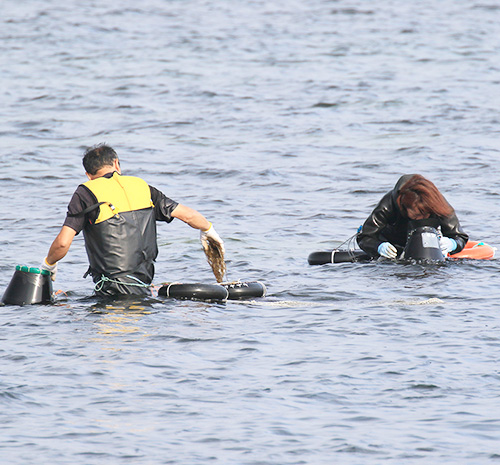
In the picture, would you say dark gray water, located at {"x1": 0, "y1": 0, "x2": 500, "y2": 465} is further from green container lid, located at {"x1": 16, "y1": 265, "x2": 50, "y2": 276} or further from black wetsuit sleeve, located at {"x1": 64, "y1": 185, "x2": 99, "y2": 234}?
black wetsuit sleeve, located at {"x1": 64, "y1": 185, "x2": 99, "y2": 234}

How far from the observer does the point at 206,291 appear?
1038 cm

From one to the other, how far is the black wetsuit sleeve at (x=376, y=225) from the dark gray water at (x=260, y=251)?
0.33 meters

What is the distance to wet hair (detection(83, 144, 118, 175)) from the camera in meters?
9.97

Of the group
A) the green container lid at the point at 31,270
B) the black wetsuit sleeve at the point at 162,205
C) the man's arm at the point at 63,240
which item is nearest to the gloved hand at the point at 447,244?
the black wetsuit sleeve at the point at 162,205

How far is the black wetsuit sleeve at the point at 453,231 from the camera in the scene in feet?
39.3

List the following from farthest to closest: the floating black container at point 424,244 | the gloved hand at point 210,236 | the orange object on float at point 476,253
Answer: the orange object on float at point 476,253 < the floating black container at point 424,244 < the gloved hand at point 210,236

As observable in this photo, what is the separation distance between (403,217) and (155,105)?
16.1 m

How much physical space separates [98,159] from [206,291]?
188 cm

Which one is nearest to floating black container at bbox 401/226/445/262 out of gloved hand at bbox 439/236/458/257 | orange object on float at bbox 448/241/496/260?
gloved hand at bbox 439/236/458/257

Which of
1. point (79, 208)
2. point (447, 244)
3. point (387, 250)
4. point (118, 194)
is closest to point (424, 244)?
point (447, 244)

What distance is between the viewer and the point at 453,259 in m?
12.4

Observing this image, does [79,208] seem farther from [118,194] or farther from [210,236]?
[210,236]

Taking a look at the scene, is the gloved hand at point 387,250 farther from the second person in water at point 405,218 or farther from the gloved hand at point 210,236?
the gloved hand at point 210,236

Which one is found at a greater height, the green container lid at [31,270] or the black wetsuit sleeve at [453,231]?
the black wetsuit sleeve at [453,231]
